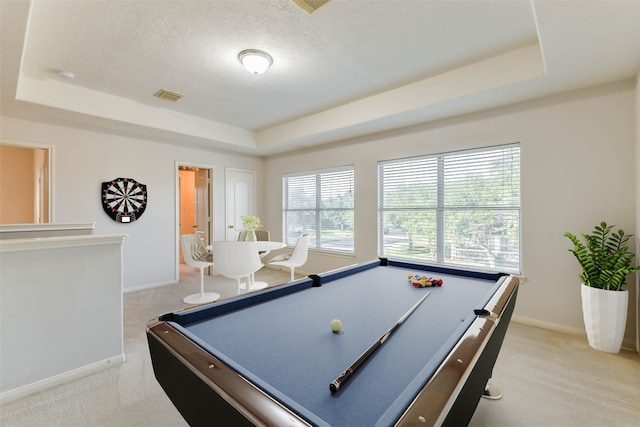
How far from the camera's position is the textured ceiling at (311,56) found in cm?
203

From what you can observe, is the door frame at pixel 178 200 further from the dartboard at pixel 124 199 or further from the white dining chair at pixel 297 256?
the white dining chair at pixel 297 256

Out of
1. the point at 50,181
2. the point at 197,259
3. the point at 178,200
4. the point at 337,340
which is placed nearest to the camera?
the point at 337,340

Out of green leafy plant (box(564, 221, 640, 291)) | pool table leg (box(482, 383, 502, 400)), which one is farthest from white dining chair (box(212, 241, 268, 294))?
green leafy plant (box(564, 221, 640, 291))

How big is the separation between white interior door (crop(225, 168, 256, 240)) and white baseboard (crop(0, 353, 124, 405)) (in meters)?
3.41

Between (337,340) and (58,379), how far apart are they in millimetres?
2251

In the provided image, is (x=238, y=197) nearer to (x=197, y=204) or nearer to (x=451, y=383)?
(x=197, y=204)

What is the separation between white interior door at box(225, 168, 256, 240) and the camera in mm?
5613

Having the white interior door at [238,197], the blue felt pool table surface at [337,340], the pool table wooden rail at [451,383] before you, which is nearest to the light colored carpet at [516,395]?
the blue felt pool table surface at [337,340]

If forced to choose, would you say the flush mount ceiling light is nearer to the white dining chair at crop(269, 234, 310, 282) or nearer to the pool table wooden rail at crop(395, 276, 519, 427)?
the white dining chair at crop(269, 234, 310, 282)

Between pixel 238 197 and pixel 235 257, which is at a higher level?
pixel 238 197

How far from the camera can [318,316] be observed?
4.78ft

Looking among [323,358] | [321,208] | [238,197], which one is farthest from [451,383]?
[238,197]

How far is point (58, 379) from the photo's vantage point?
2051 mm

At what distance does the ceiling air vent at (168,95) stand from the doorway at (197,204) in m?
1.44
